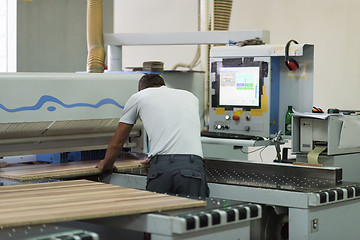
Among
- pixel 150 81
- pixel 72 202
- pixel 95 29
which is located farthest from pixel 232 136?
pixel 72 202

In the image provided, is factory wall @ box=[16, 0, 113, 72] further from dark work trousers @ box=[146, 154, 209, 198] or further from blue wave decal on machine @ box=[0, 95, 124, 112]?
dark work trousers @ box=[146, 154, 209, 198]

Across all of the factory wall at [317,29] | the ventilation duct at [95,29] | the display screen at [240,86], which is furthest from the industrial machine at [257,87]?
the factory wall at [317,29]

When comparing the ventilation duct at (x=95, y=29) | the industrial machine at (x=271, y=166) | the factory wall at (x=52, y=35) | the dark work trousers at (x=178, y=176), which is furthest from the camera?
the factory wall at (x=52, y=35)

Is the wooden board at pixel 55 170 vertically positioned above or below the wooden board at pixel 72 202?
above

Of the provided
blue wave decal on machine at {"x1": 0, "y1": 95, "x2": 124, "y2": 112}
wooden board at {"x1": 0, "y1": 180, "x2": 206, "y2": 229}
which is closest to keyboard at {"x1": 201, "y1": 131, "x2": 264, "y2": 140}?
blue wave decal on machine at {"x1": 0, "y1": 95, "x2": 124, "y2": 112}

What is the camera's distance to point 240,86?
4887 mm

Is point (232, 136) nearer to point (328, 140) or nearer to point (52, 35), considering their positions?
point (328, 140)

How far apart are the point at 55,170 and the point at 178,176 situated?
32.0 inches

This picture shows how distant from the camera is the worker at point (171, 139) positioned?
11.7 ft

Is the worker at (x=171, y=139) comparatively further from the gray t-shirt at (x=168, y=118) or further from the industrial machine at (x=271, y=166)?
the industrial machine at (x=271, y=166)

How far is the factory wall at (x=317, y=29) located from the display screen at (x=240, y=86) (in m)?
2.29

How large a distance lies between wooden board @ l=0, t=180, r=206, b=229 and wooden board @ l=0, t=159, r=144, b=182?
Answer: 387 millimetres

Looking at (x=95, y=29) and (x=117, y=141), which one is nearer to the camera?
(x=117, y=141)

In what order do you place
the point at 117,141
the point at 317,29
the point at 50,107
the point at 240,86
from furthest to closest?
the point at 317,29 < the point at 240,86 < the point at 117,141 < the point at 50,107
